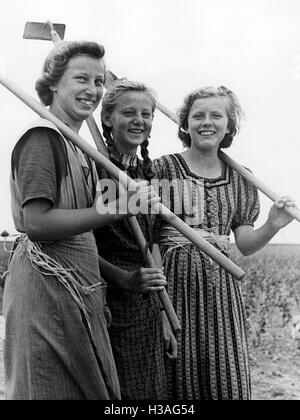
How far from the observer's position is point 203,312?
2994 millimetres

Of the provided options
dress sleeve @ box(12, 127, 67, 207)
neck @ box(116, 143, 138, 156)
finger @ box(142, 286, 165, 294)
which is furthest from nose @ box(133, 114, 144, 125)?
finger @ box(142, 286, 165, 294)

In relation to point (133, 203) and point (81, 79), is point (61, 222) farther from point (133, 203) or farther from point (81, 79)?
point (81, 79)

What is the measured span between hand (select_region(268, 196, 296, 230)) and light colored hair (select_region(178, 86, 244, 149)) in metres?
0.41

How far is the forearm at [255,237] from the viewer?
3.04 metres

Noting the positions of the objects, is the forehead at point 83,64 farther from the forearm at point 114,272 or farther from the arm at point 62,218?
the forearm at point 114,272

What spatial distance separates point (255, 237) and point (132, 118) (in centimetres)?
77

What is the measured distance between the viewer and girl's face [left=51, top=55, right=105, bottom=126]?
2.42m

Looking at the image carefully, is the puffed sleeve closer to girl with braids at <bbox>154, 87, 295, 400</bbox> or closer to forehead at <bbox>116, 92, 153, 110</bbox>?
girl with braids at <bbox>154, 87, 295, 400</bbox>

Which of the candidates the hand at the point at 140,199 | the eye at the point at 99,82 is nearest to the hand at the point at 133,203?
the hand at the point at 140,199

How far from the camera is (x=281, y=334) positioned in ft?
22.3

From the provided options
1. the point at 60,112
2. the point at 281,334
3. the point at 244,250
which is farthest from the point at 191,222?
the point at 281,334

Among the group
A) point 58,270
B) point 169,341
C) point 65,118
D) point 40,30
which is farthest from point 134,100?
point 169,341
